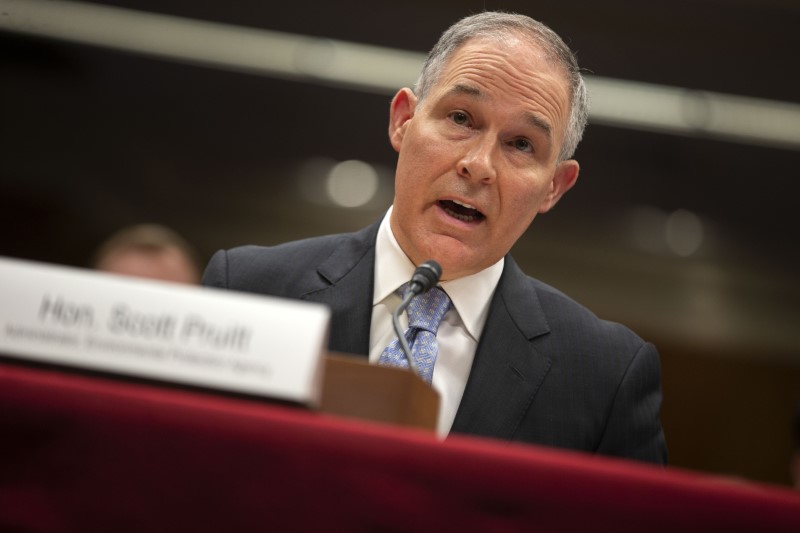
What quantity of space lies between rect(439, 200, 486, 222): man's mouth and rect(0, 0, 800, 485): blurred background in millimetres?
2411

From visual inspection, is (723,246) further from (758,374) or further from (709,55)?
(709,55)

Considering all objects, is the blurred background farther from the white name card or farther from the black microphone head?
the white name card

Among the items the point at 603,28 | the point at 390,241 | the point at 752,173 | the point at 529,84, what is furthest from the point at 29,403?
the point at 752,173

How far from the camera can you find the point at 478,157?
1.68m

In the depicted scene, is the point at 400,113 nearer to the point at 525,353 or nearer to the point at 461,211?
the point at 461,211

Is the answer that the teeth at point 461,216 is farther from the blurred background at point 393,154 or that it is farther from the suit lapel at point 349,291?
the blurred background at point 393,154

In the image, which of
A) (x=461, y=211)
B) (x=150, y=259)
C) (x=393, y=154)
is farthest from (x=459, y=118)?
(x=393, y=154)

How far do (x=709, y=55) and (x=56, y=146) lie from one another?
160 inches

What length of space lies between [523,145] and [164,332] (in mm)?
1054

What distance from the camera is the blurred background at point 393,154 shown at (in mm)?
4520

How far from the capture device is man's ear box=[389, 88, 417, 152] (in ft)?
6.21

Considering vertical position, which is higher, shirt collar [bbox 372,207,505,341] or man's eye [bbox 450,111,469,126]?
man's eye [bbox 450,111,469,126]

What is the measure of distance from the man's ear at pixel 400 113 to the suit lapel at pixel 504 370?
40 centimetres

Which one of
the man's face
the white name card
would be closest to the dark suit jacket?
the man's face
